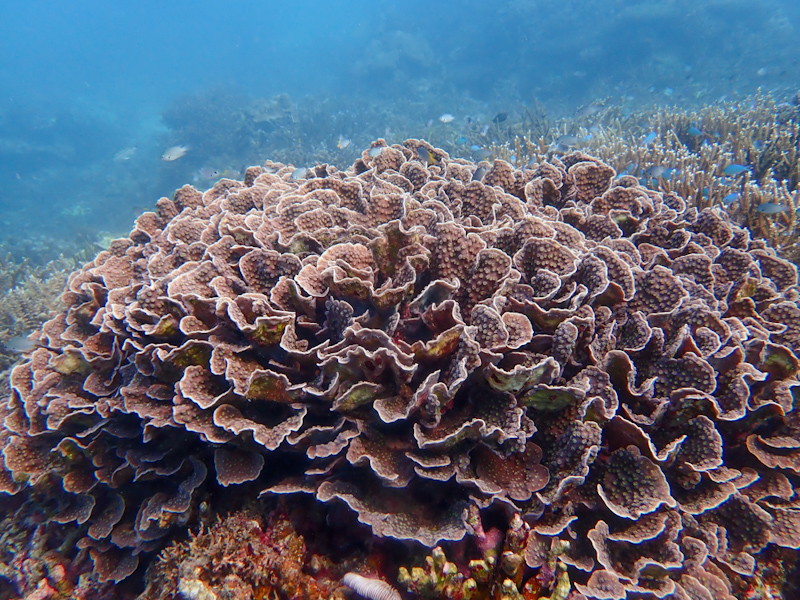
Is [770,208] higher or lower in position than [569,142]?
lower

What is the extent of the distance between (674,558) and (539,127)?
1432 cm

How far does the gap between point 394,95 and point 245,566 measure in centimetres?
3475

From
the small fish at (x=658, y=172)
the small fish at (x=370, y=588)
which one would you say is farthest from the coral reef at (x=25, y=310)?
the small fish at (x=658, y=172)

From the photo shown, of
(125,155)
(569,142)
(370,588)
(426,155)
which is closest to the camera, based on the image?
(370,588)

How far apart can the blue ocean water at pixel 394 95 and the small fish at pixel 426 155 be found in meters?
11.4

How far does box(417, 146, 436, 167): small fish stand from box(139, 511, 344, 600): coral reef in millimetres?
4099

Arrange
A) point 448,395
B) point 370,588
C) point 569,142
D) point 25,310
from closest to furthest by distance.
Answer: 1. point 370,588
2. point 448,395
3. point 25,310
4. point 569,142

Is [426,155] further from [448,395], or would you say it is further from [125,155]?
[125,155]

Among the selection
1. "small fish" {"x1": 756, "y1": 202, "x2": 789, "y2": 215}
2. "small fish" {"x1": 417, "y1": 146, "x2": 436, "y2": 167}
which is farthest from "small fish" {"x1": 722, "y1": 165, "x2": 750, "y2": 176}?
"small fish" {"x1": 417, "y1": 146, "x2": 436, "y2": 167}

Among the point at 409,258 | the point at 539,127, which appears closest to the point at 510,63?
the point at 539,127

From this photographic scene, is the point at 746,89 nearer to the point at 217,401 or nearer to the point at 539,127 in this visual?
the point at 539,127

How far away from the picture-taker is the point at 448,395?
2.04 m

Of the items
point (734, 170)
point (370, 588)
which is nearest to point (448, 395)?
point (370, 588)

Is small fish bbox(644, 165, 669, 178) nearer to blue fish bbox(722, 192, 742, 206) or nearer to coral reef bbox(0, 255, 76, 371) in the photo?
blue fish bbox(722, 192, 742, 206)
